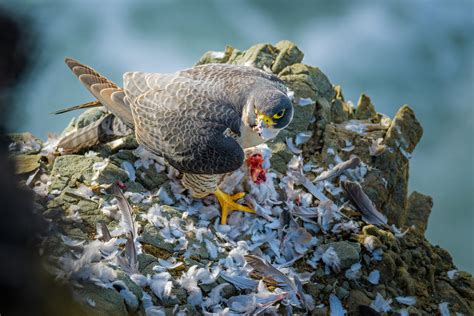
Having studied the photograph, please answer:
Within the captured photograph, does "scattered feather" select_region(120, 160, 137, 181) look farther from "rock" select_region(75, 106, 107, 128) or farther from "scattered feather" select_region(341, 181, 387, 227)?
"scattered feather" select_region(341, 181, 387, 227)

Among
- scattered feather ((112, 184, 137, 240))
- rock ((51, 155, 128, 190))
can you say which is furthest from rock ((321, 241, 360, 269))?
rock ((51, 155, 128, 190))

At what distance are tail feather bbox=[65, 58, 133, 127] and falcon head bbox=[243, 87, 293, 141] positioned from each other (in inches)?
48.6

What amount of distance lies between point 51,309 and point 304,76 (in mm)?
5807

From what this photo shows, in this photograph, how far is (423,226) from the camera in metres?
7.64

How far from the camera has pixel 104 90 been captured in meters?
5.95

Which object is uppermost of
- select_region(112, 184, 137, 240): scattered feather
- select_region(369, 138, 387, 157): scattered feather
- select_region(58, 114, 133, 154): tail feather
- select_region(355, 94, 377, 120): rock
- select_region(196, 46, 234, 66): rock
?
select_region(355, 94, 377, 120): rock

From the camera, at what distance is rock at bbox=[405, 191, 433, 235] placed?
7617 mm

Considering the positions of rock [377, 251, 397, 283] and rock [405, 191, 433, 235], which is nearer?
rock [377, 251, 397, 283]

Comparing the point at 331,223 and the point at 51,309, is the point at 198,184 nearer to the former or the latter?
the point at 331,223

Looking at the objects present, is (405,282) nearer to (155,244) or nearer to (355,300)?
(355,300)

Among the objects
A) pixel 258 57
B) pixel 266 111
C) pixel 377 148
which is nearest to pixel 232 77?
pixel 266 111

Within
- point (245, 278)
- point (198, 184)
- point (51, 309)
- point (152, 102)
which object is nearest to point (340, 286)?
point (245, 278)

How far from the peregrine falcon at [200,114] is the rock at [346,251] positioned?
906mm

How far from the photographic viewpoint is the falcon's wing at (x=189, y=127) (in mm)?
5453
